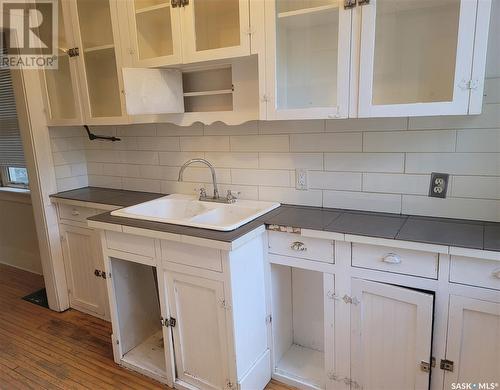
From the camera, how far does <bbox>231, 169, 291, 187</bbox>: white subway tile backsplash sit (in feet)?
6.87

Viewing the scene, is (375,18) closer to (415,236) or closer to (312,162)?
(312,162)

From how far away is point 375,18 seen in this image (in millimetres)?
1460

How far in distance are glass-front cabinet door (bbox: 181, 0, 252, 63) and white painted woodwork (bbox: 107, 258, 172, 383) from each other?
1216mm

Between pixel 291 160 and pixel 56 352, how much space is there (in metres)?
1.91

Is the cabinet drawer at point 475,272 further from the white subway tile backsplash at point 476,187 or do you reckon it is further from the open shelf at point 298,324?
the open shelf at point 298,324

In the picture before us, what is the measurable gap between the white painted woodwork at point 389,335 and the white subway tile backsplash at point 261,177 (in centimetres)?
71

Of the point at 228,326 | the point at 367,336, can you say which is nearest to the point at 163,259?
the point at 228,326

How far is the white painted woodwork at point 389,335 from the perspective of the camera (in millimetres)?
1515

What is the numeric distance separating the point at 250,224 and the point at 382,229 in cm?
60

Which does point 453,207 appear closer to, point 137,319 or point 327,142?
point 327,142

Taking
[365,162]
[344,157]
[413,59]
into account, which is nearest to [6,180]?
[344,157]

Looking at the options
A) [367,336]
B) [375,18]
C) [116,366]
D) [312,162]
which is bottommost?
[116,366]

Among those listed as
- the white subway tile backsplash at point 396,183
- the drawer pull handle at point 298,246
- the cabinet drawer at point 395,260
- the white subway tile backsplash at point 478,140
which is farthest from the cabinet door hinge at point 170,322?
the white subway tile backsplash at point 478,140

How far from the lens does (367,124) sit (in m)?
1.81
